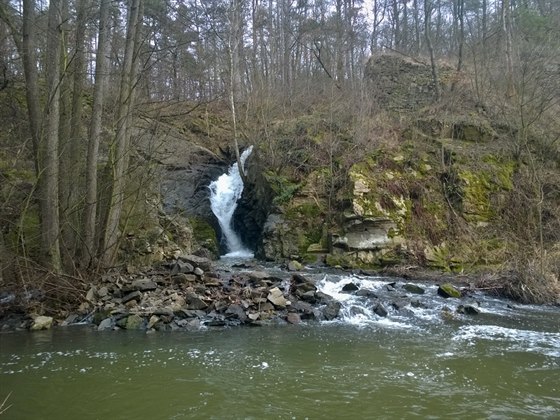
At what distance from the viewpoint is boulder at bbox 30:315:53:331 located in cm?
818

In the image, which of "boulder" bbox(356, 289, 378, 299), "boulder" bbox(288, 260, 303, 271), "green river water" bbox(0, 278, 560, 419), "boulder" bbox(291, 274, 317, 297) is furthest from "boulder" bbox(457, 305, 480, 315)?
"boulder" bbox(288, 260, 303, 271)

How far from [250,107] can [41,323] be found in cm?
1491

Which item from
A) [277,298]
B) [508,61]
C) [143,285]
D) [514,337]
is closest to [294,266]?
[277,298]

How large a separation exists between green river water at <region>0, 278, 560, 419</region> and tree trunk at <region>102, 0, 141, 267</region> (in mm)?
2887

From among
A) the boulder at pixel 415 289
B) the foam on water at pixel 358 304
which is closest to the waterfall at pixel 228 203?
the foam on water at pixel 358 304

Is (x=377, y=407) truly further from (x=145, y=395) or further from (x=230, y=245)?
(x=230, y=245)

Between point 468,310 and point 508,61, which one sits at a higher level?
point 508,61

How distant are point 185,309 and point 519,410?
6088 mm

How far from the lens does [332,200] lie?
54.1ft

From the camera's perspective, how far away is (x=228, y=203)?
A: 19.6 meters

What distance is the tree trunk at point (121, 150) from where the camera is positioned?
10.8 metres

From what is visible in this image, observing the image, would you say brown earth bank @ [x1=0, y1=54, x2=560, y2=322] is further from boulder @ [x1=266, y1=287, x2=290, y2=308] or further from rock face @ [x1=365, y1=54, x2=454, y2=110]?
boulder @ [x1=266, y1=287, x2=290, y2=308]

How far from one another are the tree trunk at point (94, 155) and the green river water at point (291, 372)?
2488mm

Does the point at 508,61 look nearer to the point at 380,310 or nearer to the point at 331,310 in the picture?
the point at 380,310
